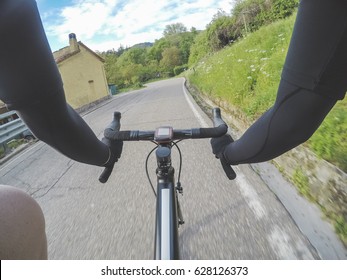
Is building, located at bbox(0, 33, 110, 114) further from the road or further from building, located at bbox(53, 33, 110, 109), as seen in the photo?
the road

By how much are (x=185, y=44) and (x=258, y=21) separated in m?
63.6

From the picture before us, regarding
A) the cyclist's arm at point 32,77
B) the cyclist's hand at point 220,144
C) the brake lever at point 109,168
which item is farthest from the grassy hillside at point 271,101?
the cyclist's arm at point 32,77

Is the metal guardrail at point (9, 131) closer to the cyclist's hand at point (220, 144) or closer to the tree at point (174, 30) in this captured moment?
the cyclist's hand at point (220, 144)

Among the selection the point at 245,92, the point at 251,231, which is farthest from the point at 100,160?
the point at 245,92

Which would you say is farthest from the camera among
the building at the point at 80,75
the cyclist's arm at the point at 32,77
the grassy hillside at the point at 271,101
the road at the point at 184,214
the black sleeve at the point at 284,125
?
the building at the point at 80,75

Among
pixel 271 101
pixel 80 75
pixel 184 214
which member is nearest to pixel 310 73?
pixel 184 214

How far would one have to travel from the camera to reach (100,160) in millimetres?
1262

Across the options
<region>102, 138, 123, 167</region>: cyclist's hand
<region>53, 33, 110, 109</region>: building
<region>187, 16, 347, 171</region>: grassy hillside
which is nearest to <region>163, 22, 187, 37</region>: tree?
<region>53, 33, 110, 109</region>: building

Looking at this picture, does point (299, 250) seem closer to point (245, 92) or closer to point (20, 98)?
point (20, 98)

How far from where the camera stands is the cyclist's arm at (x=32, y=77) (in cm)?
70

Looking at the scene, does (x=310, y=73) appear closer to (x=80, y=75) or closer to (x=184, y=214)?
(x=184, y=214)

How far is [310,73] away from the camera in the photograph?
782 millimetres

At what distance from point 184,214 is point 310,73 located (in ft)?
7.59

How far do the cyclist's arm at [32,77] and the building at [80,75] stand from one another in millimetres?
18386
